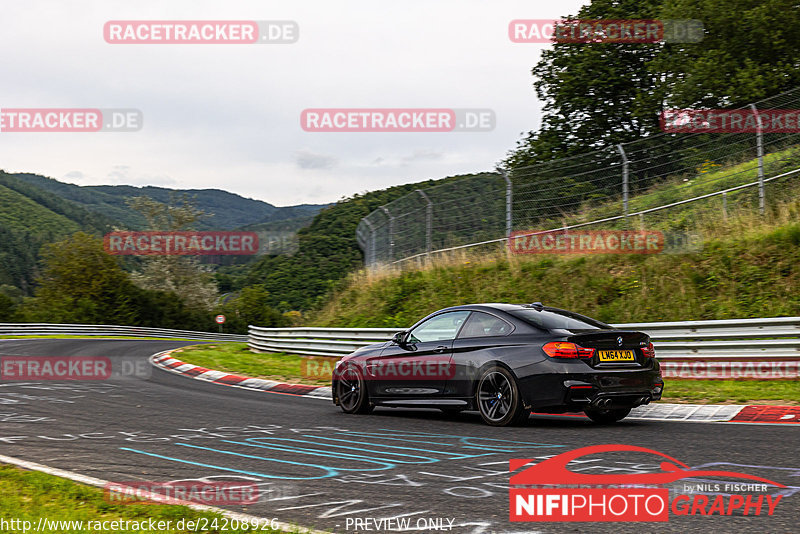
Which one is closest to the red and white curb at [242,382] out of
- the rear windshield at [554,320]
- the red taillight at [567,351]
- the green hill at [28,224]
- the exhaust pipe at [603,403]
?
the rear windshield at [554,320]

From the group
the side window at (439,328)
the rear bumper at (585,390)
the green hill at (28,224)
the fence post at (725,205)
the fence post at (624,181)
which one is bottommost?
the rear bumper at (585,390)

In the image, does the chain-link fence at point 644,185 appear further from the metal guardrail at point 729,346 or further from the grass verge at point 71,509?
the grass verge at point 71,509

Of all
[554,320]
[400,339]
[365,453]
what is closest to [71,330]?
[400,339]

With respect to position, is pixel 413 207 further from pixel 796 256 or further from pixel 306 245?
pixel 306 245

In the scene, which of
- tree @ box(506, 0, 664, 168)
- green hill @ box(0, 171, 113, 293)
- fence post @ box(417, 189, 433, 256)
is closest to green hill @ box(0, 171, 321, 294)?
green hill @ box(0, 171, 113, 293)

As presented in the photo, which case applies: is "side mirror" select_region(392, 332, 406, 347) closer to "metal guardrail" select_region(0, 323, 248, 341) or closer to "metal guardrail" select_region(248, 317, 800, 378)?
"metal guardrail" select_region(248, 317, 800, 378)

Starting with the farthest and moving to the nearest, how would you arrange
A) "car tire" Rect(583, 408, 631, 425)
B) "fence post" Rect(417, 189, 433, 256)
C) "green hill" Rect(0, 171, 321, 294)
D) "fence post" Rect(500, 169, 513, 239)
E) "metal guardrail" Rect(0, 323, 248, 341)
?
"green hill" Rect(0, 171, 321, 294) < "metal guardrail" Rect(0, 323, 248, 341) < "fence post" Rect(417, 189, 433, 256) < "fence post" Rect(500, 169, 513, 239) < "car tire" Rect(583, 408, 631, 425)

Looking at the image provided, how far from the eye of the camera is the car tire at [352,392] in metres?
10.2

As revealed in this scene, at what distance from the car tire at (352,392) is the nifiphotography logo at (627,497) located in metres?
4.64

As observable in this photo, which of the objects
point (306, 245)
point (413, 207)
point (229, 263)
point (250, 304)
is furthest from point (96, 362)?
point (229, 263)

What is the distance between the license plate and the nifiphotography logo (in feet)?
7.73

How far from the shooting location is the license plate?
809cm

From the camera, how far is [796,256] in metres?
14.2

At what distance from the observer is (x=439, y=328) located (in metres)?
9.61
